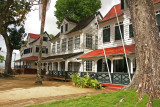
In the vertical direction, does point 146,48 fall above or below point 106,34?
below

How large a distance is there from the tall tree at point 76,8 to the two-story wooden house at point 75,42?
9155 millimetres

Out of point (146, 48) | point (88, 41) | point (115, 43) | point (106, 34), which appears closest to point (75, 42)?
point (88, 41)

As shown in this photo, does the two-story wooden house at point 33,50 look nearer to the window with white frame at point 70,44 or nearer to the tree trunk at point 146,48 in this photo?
the window with white frame at point 70,44

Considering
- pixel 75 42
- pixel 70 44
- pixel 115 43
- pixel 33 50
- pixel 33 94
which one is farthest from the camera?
pixel 33 50

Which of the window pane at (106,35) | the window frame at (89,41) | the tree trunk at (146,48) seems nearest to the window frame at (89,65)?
the window frame at (89,41)

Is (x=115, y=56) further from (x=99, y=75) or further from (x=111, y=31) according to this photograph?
(x=111, y=31)

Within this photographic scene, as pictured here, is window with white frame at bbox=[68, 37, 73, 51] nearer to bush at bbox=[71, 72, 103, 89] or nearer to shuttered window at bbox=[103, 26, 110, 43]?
shuttered window at bbox=[103, 26, 110, 43]

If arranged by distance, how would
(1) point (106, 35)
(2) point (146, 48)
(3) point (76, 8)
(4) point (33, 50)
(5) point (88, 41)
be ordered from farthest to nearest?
(4) point (33, 50), (3) point (76, 8), (5) point (88, 41), (1) point (106, 35), (2) point (146, 48)

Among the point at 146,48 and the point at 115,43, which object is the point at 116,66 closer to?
the point at 115,43

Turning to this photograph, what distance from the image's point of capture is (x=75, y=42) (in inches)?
827

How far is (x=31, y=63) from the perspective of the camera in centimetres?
3572

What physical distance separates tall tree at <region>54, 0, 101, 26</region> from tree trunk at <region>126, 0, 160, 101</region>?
26.4m

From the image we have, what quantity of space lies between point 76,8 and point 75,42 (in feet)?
47.7

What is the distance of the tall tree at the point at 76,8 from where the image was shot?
3141 cm
